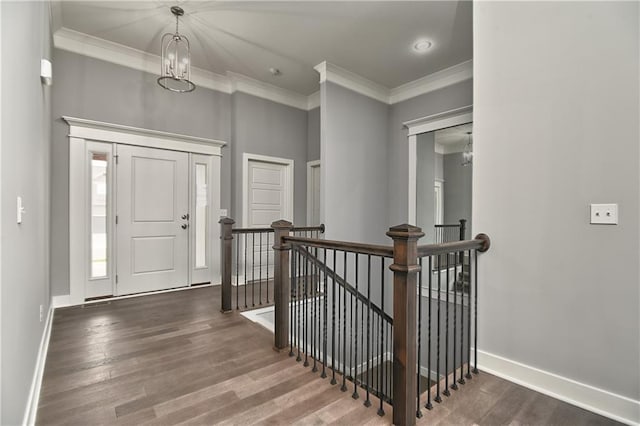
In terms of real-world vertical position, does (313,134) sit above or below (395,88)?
below

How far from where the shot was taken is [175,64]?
317 centimetres

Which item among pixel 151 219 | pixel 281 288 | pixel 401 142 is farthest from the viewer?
pixel 401 142

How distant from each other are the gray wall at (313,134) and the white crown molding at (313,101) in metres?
0.06

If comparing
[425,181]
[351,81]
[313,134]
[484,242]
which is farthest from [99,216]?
[425,181]

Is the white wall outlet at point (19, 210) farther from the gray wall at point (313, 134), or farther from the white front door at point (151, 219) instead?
the gray wall at point (313, 134)

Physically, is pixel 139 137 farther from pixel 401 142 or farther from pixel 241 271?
pixel 401 142

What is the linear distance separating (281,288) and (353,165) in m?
2.59

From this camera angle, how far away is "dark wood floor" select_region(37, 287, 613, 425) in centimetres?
167

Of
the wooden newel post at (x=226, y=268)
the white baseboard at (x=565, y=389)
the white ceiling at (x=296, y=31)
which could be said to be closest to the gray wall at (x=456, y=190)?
the white ceiling at (x=296, y=31)

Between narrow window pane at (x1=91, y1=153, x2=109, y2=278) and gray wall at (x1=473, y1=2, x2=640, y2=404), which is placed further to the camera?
narrow window pane at (x1=91, y1=153, x2=109, y2=278)

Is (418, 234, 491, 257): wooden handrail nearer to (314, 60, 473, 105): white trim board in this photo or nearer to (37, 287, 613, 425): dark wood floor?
(37, 287, 613, 425): dark wood floor

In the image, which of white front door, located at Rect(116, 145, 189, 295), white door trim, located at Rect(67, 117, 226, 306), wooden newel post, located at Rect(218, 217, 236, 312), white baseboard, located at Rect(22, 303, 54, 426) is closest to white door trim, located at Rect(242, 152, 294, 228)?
white front door, located at Rect(116, 145, 189, 295)

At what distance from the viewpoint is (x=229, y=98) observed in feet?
15.6

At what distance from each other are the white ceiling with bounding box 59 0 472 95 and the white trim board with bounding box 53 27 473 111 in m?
0.11
